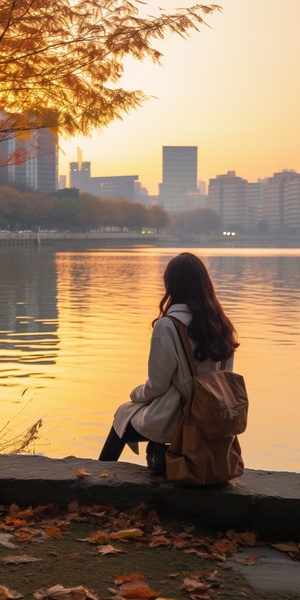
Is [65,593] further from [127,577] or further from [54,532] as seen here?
[54,532]

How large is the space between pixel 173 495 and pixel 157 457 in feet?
0.85

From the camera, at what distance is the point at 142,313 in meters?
28.0

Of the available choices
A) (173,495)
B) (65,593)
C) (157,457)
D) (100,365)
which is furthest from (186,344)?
(100,365)

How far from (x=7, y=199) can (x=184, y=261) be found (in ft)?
471

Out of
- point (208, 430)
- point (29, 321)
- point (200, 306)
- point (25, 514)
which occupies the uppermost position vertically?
point (200, 306)

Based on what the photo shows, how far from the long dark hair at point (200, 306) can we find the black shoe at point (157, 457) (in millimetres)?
604

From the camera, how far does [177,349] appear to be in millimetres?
5203

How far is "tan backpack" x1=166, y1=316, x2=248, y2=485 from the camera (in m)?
4.99

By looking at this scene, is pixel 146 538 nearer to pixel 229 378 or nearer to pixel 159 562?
pixel 159 562

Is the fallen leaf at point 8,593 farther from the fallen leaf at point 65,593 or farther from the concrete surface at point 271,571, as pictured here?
the concrete surface at point 271,571

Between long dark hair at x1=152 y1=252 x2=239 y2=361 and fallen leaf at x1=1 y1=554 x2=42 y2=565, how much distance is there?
4.77 feet

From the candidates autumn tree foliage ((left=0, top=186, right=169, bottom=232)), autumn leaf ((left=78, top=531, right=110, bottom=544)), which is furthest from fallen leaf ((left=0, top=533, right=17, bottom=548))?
autumn tree foliage ((left=0, top=186, right=169, bottom=232))

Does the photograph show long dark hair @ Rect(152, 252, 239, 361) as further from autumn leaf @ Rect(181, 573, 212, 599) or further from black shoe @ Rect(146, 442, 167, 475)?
autumn leaf @ Rect(181, 573, 212, 599)

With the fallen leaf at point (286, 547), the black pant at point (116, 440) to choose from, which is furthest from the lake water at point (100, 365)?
the fallen leaf at point (286, 547)
